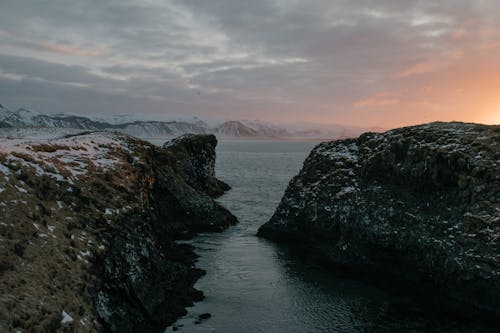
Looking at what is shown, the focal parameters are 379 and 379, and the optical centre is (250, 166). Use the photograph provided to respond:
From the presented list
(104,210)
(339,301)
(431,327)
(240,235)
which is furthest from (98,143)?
(431,327)

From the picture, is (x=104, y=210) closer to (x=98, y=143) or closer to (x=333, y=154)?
(x=98, y=143)

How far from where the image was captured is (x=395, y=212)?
35406mm

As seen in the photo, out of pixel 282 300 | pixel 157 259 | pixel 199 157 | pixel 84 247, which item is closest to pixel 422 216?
pixel 282 300

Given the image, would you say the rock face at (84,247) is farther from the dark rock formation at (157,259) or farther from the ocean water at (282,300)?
the ocean water at (282,300)

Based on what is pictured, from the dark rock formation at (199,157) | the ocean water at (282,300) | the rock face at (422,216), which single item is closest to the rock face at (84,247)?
the ocean water at (282,300)

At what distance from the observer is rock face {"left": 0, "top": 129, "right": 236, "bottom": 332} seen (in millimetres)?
18527

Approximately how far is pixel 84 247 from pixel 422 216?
89.7 ft

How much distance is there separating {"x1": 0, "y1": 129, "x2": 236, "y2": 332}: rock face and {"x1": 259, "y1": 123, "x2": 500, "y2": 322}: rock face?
1556 cm

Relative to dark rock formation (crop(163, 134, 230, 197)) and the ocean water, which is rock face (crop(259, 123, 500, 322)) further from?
dark rock formation (crop(163, 134, 230, 197))

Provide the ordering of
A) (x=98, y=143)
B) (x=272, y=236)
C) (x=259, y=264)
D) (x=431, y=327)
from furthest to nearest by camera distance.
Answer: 1. (x=272, y=236)
2. (x=98, y=143)
3. (x=259, y=264)
4. (x=431, y=327)

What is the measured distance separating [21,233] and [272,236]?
1284 inches

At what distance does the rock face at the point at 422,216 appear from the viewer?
2859 centimetres

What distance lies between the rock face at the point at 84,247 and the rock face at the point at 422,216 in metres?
15.6

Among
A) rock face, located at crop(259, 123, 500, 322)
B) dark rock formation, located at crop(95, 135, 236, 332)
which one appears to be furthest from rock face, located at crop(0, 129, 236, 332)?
rock face, located at crop(259, 123, 500, 322)
